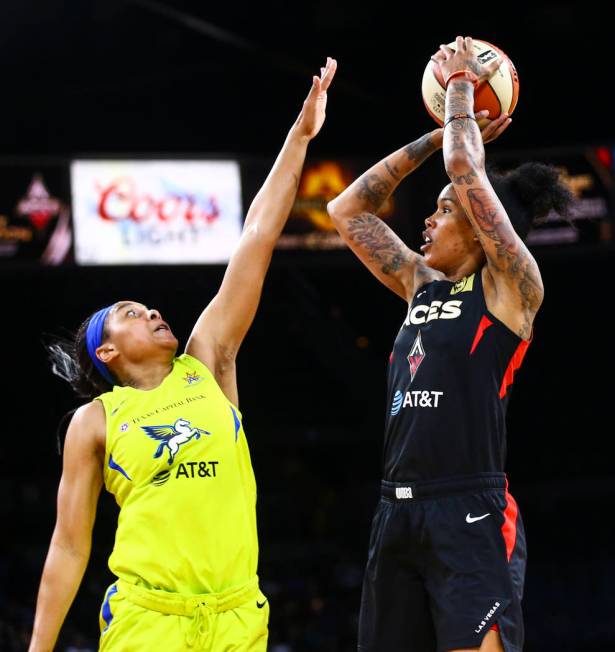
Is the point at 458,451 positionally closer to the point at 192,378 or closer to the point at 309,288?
the point at 192,378

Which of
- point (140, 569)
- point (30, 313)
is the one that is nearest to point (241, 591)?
point (140, 569)

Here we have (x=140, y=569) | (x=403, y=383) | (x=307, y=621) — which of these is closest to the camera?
(x=140, y=569)

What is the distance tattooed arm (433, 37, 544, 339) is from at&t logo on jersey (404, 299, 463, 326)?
114 millimetres

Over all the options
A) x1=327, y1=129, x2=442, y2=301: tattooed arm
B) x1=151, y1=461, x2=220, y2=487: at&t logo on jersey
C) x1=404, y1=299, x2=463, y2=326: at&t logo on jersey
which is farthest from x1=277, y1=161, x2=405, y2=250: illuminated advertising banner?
x1=151, y1=461, x2=220, y2=487: at&t logo on jersey

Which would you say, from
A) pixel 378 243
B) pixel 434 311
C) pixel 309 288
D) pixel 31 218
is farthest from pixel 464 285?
pixel 309 288

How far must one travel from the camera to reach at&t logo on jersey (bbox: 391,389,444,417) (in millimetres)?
3604

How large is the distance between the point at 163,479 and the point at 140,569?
286 mm

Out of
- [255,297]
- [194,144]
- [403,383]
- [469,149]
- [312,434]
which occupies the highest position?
[194,144]

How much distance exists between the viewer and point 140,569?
3438 mm

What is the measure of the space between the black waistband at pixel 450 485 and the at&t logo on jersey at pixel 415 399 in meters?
0.25

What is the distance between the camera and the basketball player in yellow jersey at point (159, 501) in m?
3.41

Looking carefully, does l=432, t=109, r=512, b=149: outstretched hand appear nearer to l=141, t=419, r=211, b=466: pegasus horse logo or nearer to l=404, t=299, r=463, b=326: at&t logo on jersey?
l=404, t=299, r=463, b=326: at&t logo on jersey

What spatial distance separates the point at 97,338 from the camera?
3791 mm

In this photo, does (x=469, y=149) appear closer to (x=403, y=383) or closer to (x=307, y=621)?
(x=403, y=383)
